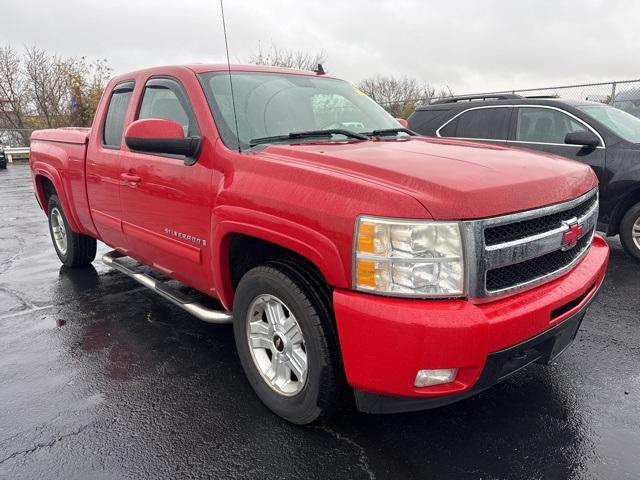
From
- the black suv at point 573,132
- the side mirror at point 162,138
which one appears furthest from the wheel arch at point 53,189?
the black suv at point 573,132

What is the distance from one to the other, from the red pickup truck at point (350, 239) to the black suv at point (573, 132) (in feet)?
9.50

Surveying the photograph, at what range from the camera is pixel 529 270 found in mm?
2342

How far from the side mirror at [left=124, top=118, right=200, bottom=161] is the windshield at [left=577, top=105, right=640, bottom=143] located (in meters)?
4.99

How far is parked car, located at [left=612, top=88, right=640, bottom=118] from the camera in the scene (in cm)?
1228

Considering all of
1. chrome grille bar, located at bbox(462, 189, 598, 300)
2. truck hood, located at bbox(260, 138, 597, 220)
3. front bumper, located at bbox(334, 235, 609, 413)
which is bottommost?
front bumper, located at bbox(334, 235, 609, 413)

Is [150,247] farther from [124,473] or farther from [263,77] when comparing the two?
[124,473]

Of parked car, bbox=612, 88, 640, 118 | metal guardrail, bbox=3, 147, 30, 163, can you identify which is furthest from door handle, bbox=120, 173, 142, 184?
metal guardrail, bbox=3, 147, 30, 163

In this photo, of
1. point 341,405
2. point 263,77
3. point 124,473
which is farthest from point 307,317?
point 263,77

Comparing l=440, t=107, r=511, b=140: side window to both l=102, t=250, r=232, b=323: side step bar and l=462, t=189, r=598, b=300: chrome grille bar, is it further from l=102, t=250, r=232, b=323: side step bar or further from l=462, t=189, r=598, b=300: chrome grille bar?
l=102, t=250, r=232, b=323: side step bar

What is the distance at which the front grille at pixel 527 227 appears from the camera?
84.8 inches

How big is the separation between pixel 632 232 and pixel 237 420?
4.94 m

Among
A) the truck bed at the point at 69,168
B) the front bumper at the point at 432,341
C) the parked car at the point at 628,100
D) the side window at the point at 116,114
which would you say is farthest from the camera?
the parked car at the point at 628,100

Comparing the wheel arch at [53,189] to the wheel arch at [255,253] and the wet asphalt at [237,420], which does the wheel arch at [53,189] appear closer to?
the wet asphalt at [237,420]

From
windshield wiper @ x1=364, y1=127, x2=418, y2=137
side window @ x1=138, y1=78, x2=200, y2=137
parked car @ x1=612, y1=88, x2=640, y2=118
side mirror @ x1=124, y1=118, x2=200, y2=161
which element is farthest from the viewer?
parked car @ x1=612, y1=88, x2=640, y2=118
